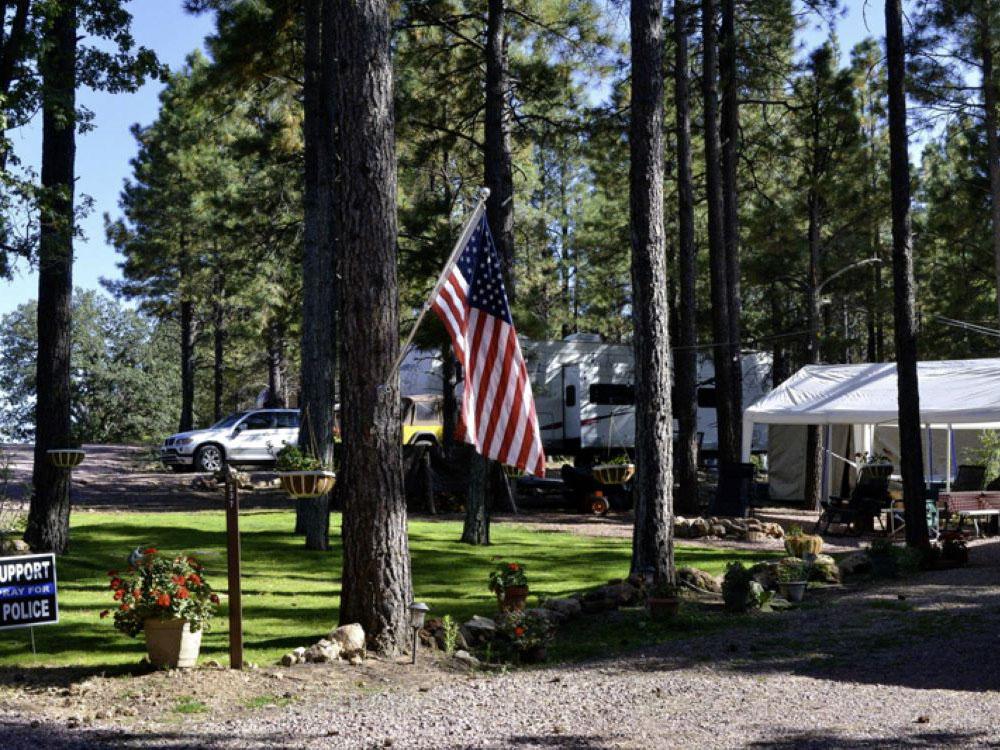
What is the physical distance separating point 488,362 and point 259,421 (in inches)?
740

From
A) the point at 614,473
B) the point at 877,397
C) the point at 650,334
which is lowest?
the point at 614,473

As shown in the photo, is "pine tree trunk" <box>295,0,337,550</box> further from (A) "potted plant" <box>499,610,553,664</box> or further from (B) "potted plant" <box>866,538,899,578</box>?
(B) "potted plant" <box>866,538,899,578</box>

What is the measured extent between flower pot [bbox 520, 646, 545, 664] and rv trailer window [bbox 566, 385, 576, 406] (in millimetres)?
18074

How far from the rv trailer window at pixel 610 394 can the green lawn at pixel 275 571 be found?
878 centimetres

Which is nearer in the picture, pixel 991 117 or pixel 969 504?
pixel 969 504

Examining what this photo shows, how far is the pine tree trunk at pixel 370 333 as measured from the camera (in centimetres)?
754

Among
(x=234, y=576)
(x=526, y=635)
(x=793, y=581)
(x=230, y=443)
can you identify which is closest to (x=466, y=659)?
(x=526, y=635)

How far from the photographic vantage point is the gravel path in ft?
17.8

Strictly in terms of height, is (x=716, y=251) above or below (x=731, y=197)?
below

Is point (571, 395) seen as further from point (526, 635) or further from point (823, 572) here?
point (526, 635)

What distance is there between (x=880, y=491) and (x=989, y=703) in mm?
10701

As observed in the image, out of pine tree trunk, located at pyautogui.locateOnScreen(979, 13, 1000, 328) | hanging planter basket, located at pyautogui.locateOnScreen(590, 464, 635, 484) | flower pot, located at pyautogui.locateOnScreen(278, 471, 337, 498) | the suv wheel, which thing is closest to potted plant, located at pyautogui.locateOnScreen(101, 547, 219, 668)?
flower pot, located at pyautogui.locateOnScreen(278, 471, 337, 498)

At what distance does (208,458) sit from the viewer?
25172mm

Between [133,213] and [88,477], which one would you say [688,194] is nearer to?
[88,477]
